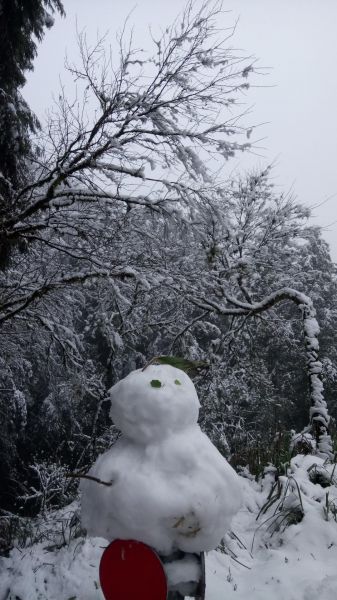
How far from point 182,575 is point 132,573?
201 mm

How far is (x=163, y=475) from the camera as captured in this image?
151cm

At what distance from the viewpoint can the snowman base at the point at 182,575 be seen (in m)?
1.45

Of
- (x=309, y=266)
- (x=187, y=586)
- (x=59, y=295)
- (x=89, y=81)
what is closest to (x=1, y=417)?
(x=59, y=295)

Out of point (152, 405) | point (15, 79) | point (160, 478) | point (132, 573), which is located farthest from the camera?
point (15, 79)

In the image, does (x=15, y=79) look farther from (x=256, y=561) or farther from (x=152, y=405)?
(x=256, y=561)

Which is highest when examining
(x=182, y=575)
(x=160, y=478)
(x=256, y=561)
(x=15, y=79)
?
(x=15, y=79)

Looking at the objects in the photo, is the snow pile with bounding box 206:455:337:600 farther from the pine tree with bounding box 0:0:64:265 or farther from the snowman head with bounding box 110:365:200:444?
the pine tree with bounding box 0:0:64:265

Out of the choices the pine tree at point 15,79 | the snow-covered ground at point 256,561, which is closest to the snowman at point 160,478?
the snow-covered ground at point 256,561

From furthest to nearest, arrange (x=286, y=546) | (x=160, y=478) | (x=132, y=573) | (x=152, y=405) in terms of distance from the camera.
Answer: (x=286, y=546), (x=152, y=405), (x=160, y=478), (x=132, y=573)

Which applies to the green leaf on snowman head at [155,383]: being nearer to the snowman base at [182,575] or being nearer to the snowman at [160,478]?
the snowman at [160,478]

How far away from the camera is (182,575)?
145 centimetres

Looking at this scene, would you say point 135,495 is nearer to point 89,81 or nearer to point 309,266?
point 89,81

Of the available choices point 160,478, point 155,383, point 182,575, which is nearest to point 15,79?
point 155,383

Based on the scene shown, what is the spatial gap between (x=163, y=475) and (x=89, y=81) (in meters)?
4.09
